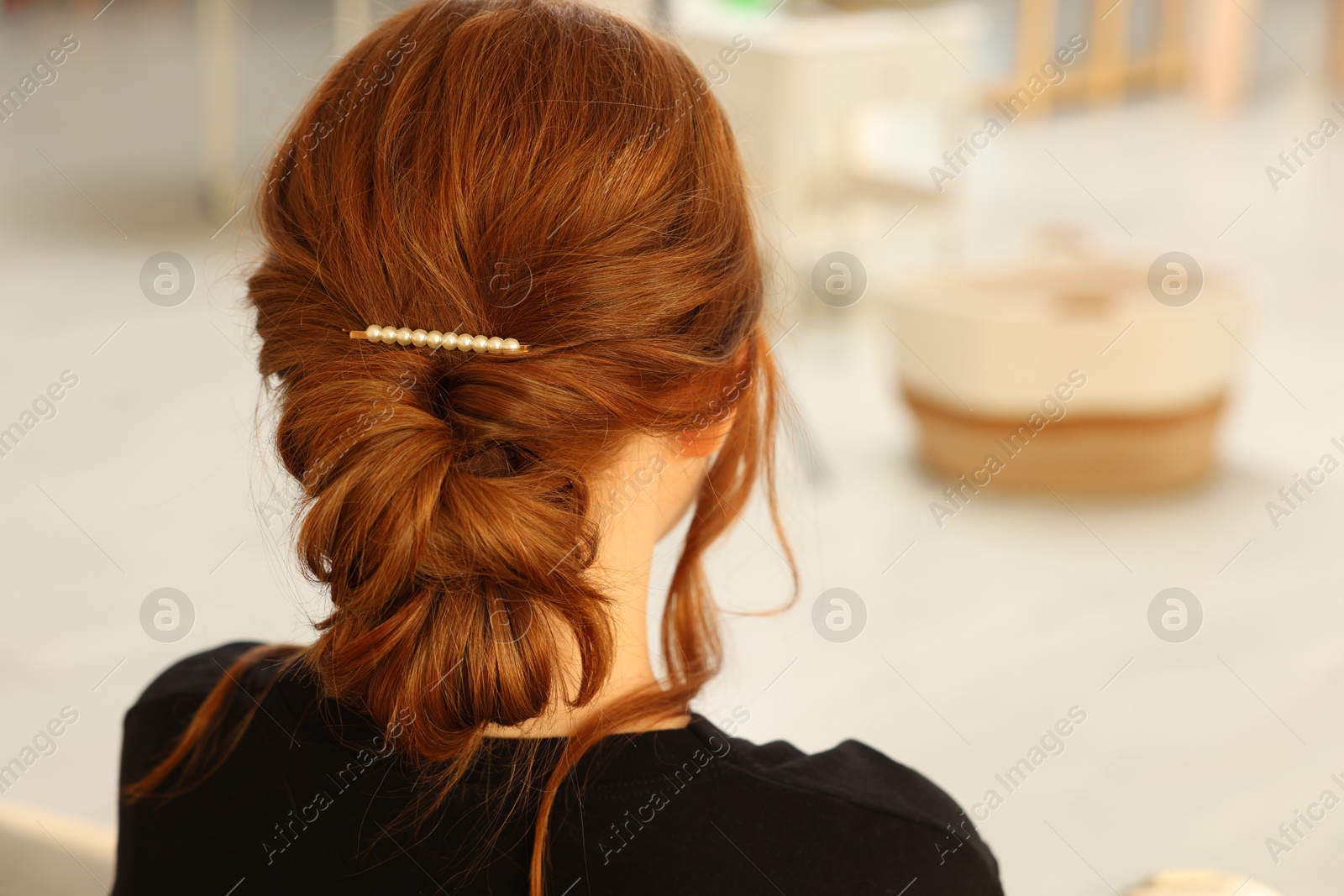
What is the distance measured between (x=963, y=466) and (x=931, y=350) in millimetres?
262

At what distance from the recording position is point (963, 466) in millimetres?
2760

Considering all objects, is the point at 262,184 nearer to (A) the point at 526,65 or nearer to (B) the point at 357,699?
(A) the point at 526,65

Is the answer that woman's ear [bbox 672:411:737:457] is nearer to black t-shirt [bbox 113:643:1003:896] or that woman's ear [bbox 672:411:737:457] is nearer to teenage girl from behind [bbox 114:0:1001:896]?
teenage girl from behind [bbox 114:0:1001:896]

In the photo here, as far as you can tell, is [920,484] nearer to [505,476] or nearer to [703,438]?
[703,438]

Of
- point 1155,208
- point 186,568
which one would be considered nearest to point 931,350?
point 186,568

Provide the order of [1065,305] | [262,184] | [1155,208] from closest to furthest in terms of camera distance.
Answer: [262,184] < [1065,305] < [1155,208]

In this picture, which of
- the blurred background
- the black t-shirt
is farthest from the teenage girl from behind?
the blurred background

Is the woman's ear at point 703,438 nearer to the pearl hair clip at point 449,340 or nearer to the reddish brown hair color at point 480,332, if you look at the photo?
the reddish brown hair color at point 480,332

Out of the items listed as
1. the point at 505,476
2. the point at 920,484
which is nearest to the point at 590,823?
the point at 505,476

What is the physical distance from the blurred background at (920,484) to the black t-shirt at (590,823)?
11cm

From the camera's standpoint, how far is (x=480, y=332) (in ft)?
2.38

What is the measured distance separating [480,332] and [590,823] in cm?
29

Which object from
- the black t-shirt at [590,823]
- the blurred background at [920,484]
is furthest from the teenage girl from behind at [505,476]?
the blurred background at [920,484]

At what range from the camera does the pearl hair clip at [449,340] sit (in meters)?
0.72
